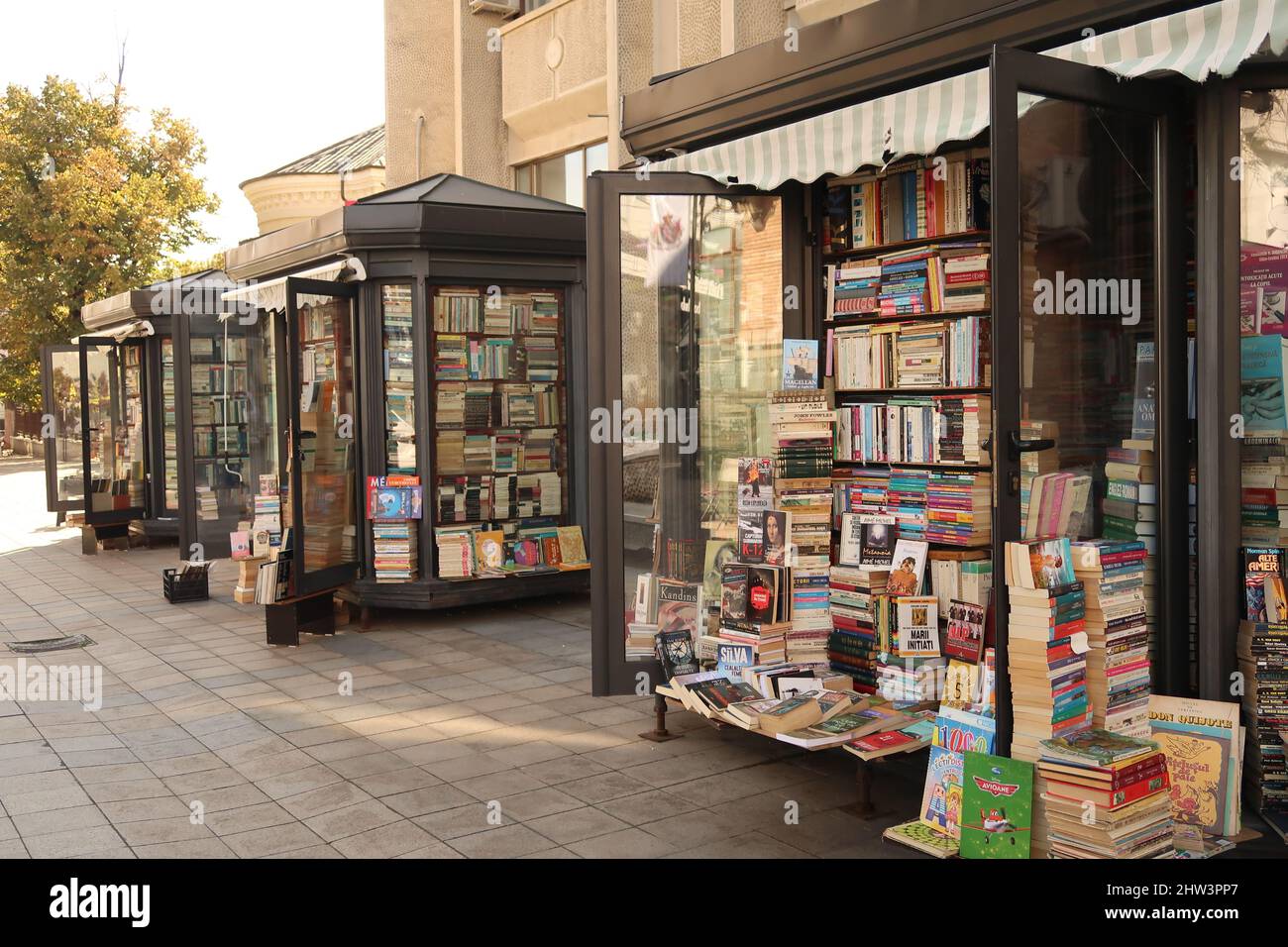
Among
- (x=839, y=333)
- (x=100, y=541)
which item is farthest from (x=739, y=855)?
(x=100, y=541)

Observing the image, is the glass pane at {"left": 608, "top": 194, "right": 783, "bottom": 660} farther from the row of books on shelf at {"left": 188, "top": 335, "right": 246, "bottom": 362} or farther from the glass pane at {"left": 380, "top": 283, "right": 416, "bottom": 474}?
the row of books on shelf at {"left": 188, "top": 335, "right": 246, "bottom": 362}

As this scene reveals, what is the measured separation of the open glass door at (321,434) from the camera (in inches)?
329

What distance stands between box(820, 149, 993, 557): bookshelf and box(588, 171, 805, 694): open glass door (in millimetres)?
336

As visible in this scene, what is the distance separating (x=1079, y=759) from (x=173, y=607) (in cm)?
824

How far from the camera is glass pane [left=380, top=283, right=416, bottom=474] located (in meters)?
8.95

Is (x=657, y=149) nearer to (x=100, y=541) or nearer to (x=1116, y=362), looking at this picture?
(x=1116, y=362)

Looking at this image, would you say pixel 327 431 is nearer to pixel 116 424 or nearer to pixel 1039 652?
pixel 1039 652

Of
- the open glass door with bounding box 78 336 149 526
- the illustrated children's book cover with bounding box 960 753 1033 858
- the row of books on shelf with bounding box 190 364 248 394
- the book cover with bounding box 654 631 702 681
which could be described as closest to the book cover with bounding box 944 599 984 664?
the illustrated children's book cover with bounding box 960 753 1033 858

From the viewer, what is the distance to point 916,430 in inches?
234

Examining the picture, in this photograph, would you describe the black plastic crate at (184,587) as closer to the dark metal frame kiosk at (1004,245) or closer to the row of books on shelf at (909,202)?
the dark metal frame kiosk at (1004,245)

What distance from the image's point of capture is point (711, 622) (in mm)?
6234

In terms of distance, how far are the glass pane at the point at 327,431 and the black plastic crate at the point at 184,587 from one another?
2131 millimetres

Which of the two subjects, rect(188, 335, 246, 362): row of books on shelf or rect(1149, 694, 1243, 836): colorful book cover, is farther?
rect(188, 335, 246, 362): row of books on shelf

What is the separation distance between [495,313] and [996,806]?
20.8ft
